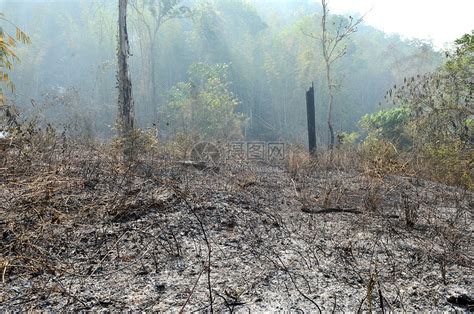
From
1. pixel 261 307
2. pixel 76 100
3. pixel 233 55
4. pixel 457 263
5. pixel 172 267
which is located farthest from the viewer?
pixel 233 55

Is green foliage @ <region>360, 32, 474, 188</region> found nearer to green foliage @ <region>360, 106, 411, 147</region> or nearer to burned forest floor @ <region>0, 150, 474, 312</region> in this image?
burned forest floor @ <region>0, 150, 474, 312</region>

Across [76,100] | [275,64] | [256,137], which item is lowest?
[256,137]

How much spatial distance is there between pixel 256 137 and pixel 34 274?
17.9m

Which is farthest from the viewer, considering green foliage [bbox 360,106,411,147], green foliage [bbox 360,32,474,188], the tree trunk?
green foliage [bbox 360,106,411,147]

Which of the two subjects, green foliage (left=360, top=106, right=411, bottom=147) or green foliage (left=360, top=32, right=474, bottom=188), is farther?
green foliage (left=360, top=106, right=411, bottom=147)

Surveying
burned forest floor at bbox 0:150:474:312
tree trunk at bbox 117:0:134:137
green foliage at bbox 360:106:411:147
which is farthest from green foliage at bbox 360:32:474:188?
tree trunk at bbox 117:0:134:137

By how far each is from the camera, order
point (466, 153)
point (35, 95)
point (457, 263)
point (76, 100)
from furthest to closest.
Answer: point (35, 95), point (76, 100), point (466, 153), point (457, 263)

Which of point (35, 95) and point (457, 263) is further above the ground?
point (35, 95)

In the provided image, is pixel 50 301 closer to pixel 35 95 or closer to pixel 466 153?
pixel 466 153

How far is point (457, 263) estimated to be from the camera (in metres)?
2.01

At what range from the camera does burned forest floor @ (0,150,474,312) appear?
151cm

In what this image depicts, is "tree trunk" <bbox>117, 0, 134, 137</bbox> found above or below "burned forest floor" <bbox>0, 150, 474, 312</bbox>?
above

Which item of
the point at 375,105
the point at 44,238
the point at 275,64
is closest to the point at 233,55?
the point at 275,64

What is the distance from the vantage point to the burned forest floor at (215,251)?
1.51 m
